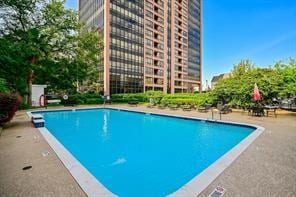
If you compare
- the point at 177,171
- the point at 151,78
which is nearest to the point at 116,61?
the point at 151,78

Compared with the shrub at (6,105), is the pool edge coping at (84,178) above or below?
below

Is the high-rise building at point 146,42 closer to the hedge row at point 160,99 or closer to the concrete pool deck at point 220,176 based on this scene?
the hedge row at point 160,99

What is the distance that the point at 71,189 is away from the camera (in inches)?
144

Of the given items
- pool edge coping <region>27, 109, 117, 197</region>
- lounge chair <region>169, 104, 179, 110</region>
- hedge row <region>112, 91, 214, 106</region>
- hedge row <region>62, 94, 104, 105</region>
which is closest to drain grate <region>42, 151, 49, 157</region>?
pool edge coping <region>27, 109, 117, 197</region>

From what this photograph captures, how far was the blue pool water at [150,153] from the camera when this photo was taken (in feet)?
16.4

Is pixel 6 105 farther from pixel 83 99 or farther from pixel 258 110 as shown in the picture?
pixel 83 99

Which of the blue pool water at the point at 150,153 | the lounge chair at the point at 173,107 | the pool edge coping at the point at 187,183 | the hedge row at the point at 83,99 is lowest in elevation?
the blue pool water at the point at 150,153

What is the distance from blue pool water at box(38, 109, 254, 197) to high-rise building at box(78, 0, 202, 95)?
31303 millimetres

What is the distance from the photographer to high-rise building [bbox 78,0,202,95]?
41.6 m

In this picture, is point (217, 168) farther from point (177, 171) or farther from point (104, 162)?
point (104, 162)

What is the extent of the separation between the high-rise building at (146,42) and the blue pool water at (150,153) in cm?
3130

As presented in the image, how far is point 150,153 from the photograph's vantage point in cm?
750

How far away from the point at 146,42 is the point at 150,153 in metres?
44.8

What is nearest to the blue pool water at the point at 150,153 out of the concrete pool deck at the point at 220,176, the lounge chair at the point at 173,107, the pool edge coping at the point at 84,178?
the pool edge coping at the point at 84,178
